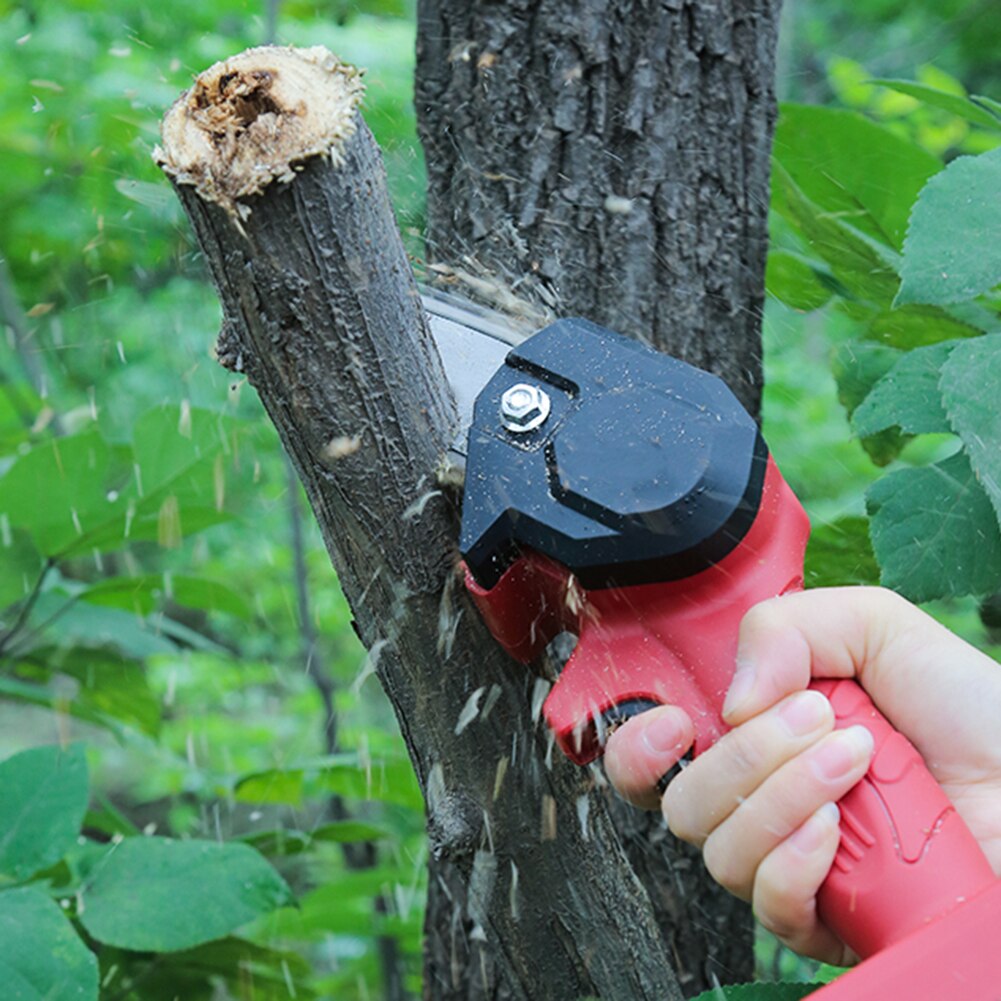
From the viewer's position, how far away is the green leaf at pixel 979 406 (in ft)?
3.12

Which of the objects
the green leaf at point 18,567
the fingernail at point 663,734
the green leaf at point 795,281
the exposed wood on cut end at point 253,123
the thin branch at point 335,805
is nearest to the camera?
the exposed wood on cut end at point 253,123

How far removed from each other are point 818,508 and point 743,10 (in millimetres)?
1919

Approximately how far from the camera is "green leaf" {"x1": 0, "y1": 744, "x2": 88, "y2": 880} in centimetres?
121

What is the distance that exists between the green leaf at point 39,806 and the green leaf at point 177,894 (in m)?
0.10

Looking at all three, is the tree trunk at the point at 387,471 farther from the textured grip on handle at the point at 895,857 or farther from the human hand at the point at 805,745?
the textured grip on handle at the point at 895,857

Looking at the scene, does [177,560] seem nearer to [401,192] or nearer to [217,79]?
[401,192]

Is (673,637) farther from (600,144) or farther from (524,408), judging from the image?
(600,144)

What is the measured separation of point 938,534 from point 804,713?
0.37m

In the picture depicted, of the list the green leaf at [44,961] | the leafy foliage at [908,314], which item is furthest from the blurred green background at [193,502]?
the green leaf at [44,961]

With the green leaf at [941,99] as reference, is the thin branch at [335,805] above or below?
below

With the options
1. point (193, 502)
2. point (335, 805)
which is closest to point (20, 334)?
point (335, 805)

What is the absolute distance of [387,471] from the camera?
887mm

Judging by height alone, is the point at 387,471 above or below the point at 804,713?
above

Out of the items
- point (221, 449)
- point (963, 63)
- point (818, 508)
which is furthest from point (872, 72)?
point (221, 449)
